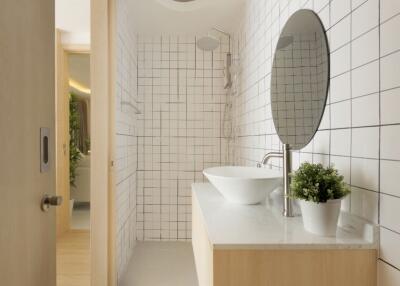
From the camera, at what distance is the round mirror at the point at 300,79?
48.1 inches

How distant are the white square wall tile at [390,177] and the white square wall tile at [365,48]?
1.04ft

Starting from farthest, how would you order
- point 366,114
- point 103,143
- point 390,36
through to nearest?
point 103,143
point 366,114
point 390,36

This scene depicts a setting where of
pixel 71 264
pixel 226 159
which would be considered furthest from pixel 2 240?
pixel 226 159

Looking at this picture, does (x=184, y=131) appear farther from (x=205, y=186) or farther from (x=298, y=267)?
(x=298, y=267)

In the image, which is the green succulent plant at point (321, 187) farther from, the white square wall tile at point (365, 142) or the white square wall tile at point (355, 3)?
the white square wall tile at point (355, 3)

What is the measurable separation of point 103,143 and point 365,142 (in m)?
1.55

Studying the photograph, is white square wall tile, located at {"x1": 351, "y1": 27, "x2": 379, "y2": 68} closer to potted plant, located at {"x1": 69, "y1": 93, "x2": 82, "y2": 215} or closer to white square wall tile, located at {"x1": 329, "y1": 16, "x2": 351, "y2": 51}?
white square wall tile, located at {"x1": 329, "y1": 16, "x2": 351, "y2": 51}

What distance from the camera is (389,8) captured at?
2.65 feet

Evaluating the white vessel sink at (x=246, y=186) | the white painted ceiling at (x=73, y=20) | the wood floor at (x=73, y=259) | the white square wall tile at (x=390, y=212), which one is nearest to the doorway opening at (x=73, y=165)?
the wood floor at (x=73, y=259)

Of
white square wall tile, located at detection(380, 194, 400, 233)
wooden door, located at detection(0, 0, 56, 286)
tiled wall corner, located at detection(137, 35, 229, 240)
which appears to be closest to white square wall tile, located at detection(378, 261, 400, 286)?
white square wall tile, located at detection(380, 194, 400, 233)

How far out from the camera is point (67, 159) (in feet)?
11.5

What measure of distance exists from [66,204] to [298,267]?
10.6 ft

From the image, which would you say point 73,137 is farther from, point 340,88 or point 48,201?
point 340,88

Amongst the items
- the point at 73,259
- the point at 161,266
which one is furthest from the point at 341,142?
the point at 73,259
